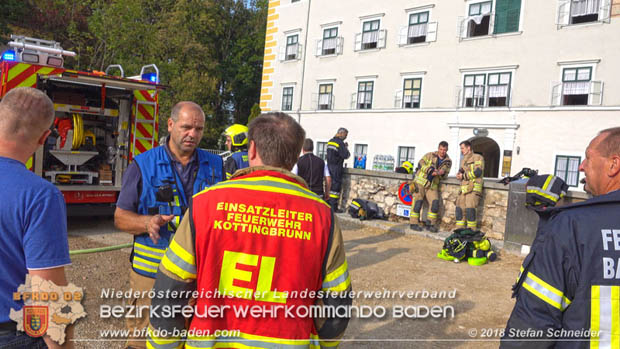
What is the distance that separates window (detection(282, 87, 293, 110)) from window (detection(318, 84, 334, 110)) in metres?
2.54

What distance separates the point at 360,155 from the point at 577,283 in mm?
24596

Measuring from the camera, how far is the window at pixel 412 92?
78.7ft

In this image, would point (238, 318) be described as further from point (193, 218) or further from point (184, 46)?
point (184, 46)

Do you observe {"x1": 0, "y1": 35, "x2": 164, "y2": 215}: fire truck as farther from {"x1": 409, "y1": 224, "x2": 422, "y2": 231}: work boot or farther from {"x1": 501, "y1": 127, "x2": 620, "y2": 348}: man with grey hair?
{"x1": 501, "y1": 127, "x2": 620, "y2": 348}: man with grey hair

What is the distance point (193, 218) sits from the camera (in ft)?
6.12

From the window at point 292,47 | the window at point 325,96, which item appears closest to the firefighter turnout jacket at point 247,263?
the window at point 325,96

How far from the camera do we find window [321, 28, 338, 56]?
91.0 ft

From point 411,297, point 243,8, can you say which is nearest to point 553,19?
point 411,297

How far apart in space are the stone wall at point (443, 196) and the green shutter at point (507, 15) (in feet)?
41.2

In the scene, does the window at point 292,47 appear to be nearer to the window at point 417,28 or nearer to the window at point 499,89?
the window at point 417,28

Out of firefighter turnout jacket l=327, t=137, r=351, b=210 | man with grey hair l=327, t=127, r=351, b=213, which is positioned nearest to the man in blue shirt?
man with grey hair l=327, t=127, r=351, b=213

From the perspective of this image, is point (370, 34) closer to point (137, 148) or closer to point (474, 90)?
point (474, 90)

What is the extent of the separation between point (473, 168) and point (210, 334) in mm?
8714

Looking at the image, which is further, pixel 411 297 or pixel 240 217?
pixel 411 297
